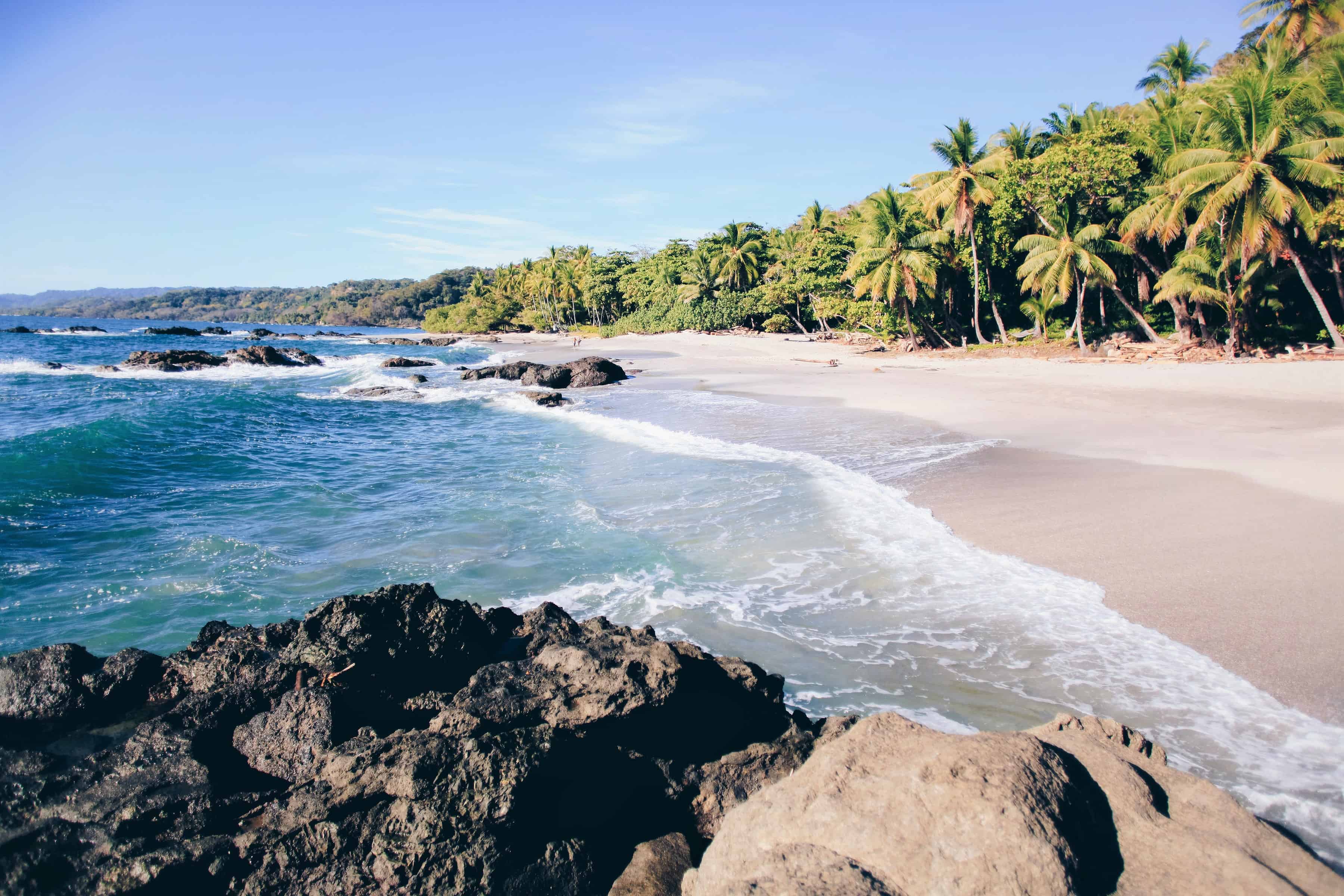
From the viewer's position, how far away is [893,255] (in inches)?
1265

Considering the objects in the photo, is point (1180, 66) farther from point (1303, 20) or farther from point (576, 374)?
point (576, 374)

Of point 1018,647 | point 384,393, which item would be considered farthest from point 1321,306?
point 384,393

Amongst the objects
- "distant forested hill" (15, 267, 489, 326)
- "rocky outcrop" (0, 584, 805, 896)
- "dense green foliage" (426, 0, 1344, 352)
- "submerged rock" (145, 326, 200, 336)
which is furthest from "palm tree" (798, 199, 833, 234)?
"distant forested hill" (15, 267, 489, 326)

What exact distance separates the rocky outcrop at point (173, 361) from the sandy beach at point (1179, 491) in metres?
33.6

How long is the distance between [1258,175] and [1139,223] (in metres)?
3.84

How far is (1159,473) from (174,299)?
241 meters

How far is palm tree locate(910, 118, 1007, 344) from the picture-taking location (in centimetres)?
Answer: 2923

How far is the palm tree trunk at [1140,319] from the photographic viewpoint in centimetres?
2570

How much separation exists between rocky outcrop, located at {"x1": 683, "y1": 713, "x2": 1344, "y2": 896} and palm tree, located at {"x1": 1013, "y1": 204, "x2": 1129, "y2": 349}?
2652 centimetres

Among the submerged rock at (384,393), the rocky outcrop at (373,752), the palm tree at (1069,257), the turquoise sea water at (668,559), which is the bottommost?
the turquoise sea water at (668,559)

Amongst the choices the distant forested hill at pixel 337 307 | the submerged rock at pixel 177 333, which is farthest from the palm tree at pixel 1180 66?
the distant forested hill at pixel 337 307

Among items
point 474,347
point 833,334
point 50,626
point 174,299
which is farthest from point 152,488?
point 174,299

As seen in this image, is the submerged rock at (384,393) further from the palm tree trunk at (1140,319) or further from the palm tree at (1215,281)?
the palm tree at (1215,281)

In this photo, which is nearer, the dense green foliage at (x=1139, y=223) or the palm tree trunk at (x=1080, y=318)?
the dense green foliage at (x=1139, y=223)
